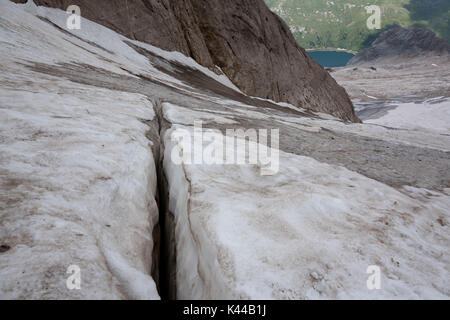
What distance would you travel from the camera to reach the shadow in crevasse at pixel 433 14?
133500 mm

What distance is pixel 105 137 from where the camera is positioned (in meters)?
3.03

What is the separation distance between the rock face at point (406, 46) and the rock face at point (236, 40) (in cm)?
9189

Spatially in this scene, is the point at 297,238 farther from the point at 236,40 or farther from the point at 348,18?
the point at 348,18

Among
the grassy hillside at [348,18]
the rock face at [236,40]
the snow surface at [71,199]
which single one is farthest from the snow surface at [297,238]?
the grassy hillside at [348,18]

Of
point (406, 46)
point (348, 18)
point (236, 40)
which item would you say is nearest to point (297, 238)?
point (236, 40)

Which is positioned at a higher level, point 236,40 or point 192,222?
point 236,40

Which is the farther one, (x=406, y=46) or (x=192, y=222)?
(x=406, y=46)

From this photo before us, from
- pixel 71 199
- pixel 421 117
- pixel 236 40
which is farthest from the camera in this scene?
pixel 421 117

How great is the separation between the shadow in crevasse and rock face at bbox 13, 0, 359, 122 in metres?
158

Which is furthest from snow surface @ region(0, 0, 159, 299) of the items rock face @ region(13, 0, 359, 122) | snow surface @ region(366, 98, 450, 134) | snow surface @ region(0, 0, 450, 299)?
snow surface @ region(366, 98, 450, 134)

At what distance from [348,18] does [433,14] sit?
1793 inches

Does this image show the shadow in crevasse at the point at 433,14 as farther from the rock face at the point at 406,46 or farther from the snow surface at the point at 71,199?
the snow surface at the point at 71,199

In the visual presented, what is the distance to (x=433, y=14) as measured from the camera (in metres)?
140
